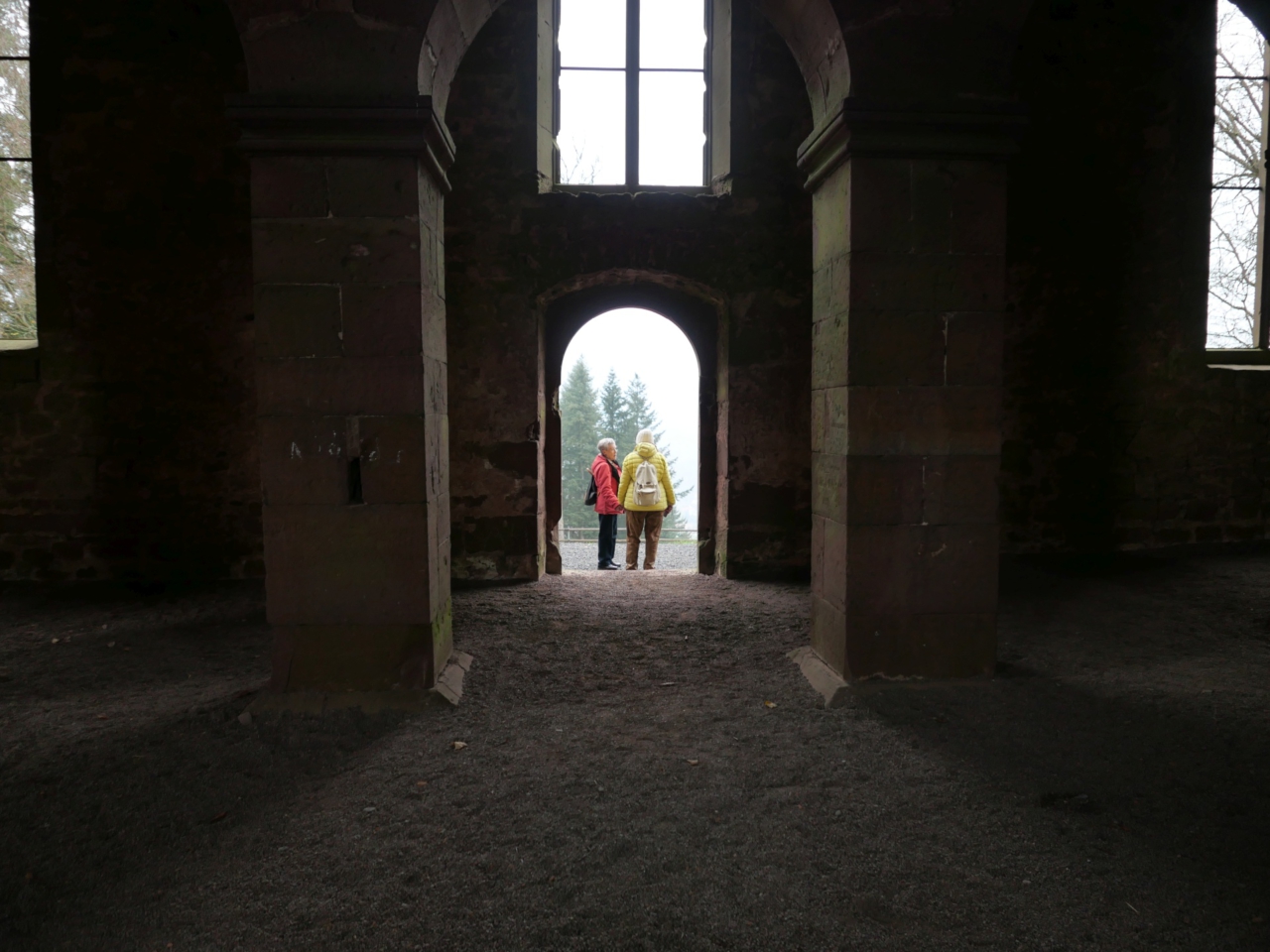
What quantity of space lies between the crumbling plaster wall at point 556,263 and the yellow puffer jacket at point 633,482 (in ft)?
5.19

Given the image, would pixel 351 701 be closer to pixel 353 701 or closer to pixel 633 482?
pixel 353 701

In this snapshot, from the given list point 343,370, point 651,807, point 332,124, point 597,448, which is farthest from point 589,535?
point 651,807

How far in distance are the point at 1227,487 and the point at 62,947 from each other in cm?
875

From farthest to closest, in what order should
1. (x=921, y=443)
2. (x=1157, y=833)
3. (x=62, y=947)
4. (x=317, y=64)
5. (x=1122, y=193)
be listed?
1. (x=1122, y=193)
2. (x=921, y=443)
3. (x=317, y=64)
4. (x=1157, y=833)
5. (x=62, y=947)

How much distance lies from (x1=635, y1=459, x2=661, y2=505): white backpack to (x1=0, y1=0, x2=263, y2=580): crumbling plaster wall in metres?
3.66

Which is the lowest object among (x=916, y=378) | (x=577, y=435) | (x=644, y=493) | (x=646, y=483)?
(x=644, y=493)

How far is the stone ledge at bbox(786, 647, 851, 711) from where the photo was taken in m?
3.65

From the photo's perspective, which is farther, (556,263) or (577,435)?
(577,435)

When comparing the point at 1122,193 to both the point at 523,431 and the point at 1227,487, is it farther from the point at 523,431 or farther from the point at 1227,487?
the point at 523,431

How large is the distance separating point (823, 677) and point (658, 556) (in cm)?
720

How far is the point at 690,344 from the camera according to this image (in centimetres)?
733

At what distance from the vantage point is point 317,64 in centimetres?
335

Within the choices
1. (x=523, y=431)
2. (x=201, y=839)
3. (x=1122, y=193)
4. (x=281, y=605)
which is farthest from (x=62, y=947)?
(x=1122, y=193)

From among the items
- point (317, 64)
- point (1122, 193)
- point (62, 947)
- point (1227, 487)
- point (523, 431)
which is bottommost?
point (62, 947)
